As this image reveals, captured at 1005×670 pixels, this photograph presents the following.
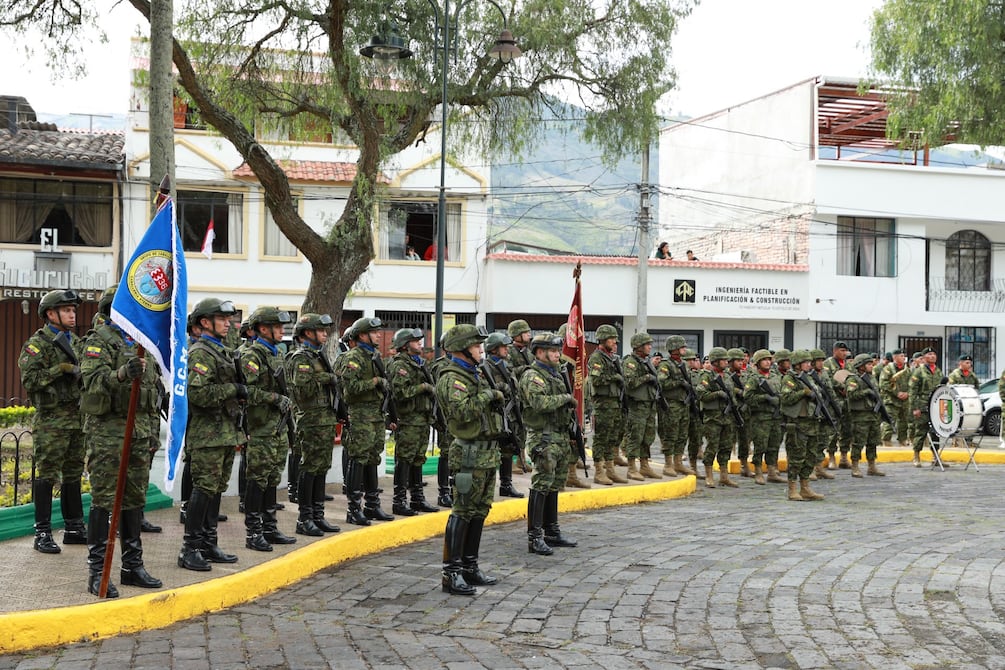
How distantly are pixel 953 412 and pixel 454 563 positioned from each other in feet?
39.6

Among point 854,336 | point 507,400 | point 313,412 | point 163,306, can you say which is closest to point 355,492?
point 313,412

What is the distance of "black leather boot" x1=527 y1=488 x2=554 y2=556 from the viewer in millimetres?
9406

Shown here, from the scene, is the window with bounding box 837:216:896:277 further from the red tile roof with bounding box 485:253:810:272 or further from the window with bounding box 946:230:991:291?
the window with bounding box 946:230:991:291

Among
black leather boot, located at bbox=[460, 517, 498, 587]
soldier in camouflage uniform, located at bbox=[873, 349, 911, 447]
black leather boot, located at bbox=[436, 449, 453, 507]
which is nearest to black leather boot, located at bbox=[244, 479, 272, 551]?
black leather boot, located at bbox=[460, 517, 498, 587]

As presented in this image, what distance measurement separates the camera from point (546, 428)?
945cm

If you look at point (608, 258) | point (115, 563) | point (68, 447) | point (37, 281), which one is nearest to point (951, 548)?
point (115, 563)

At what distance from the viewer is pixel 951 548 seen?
9.73 m

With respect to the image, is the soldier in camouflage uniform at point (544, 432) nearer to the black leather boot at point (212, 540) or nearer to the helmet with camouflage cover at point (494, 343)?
the helmet with camouflage cover at point (494, 343)

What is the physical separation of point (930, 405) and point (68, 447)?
13918 mm

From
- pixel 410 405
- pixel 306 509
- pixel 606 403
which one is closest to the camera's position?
pixel 306 509

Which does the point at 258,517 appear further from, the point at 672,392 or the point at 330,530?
the point at 672,392

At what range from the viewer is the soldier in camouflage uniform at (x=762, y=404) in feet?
47.7

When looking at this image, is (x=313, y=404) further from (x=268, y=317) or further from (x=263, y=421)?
(x=268, y=317)

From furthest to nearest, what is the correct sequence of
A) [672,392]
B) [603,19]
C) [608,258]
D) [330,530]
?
[608,258]
[603,19]
[672,392]
[330,530]
